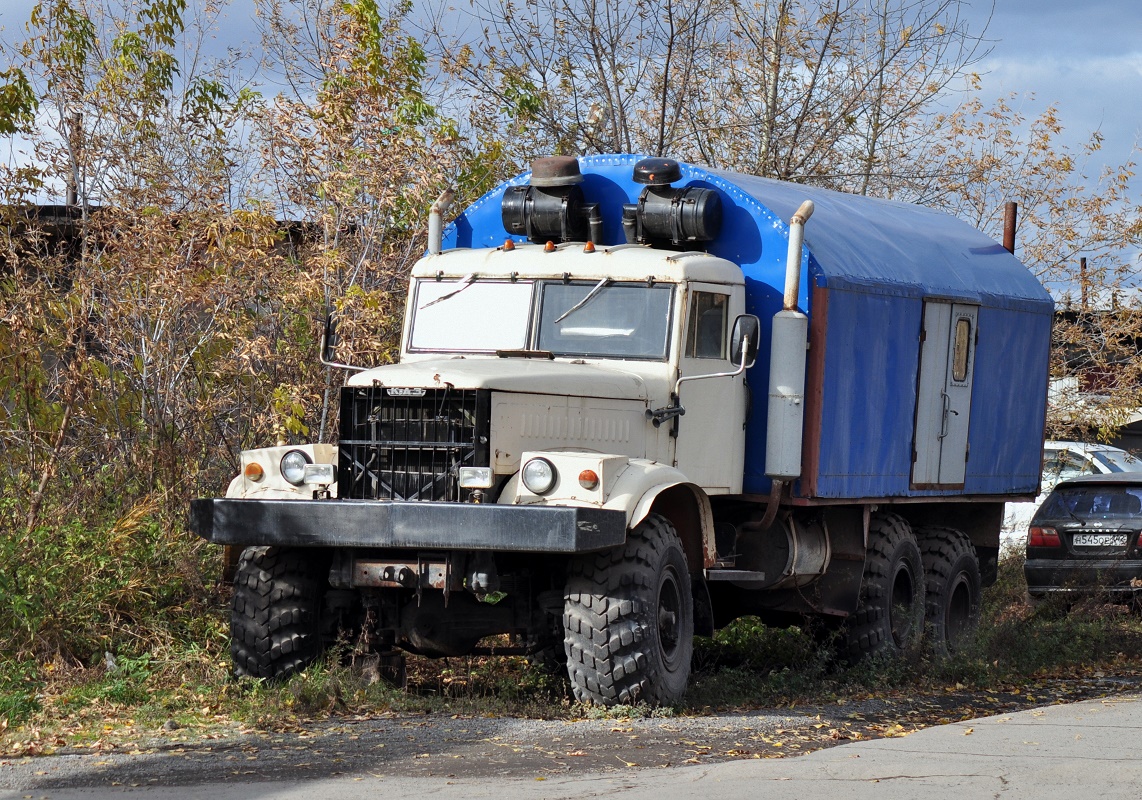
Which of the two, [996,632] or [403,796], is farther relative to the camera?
[996,632]

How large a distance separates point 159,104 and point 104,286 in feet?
9.12

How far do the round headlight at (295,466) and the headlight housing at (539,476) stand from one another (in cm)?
138

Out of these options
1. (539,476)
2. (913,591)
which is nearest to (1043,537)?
(913,591)

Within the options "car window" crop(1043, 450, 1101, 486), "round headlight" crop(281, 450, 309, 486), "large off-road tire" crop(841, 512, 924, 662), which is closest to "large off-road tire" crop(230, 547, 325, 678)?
"round headlight" crop(281, 450, 309, 486)

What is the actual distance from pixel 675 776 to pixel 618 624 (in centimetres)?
170

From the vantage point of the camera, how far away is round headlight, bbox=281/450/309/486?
29.4 feet

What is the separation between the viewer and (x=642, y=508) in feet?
28.1

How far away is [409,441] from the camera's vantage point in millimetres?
8695

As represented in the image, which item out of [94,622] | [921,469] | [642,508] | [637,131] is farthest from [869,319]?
[637,131]

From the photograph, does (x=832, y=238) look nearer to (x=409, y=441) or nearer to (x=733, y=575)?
(x=733, y=575)

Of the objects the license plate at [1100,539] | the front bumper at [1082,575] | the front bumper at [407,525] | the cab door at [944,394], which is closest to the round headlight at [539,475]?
the front bumper at [407,525]

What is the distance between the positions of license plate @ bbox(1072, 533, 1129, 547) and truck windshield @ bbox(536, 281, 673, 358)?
6661mm

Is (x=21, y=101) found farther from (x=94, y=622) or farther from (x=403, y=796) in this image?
(x=403, y=796)

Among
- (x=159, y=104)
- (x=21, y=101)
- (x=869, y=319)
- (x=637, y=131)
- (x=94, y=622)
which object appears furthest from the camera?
(x=637, y=131)
